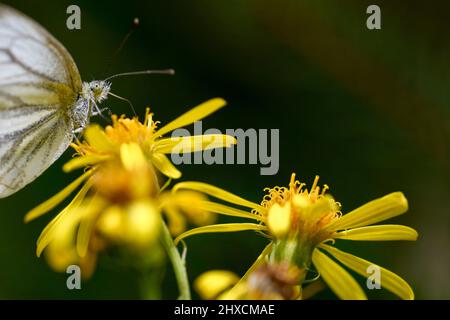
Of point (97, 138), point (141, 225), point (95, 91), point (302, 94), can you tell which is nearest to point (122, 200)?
point (141, 225)

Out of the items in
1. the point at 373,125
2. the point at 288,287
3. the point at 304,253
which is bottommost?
the point at 288,287

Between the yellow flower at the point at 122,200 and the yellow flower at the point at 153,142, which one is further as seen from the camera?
the yellow flower at the point at 153,142

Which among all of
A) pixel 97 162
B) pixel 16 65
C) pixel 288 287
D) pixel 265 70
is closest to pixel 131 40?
pixel 265 70

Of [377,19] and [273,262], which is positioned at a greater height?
[377,19]

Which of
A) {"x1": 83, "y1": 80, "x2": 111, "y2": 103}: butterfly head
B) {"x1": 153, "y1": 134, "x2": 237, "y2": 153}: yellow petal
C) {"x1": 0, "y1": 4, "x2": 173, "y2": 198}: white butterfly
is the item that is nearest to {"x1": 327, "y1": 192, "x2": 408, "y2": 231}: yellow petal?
{"x1": 153, "y1": 134, "x2": 237, "y2": 153}: yellow petal

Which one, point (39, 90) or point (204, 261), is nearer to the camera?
point (39, 90)

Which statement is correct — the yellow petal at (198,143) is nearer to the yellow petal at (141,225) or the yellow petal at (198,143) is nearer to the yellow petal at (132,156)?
the yellow petal at (132,156)

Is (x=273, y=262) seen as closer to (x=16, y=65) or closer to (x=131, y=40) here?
(x=16, y=65)

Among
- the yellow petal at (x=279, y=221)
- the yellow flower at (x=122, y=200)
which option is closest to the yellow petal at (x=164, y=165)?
the yellow flower at (x=122, y=200)
